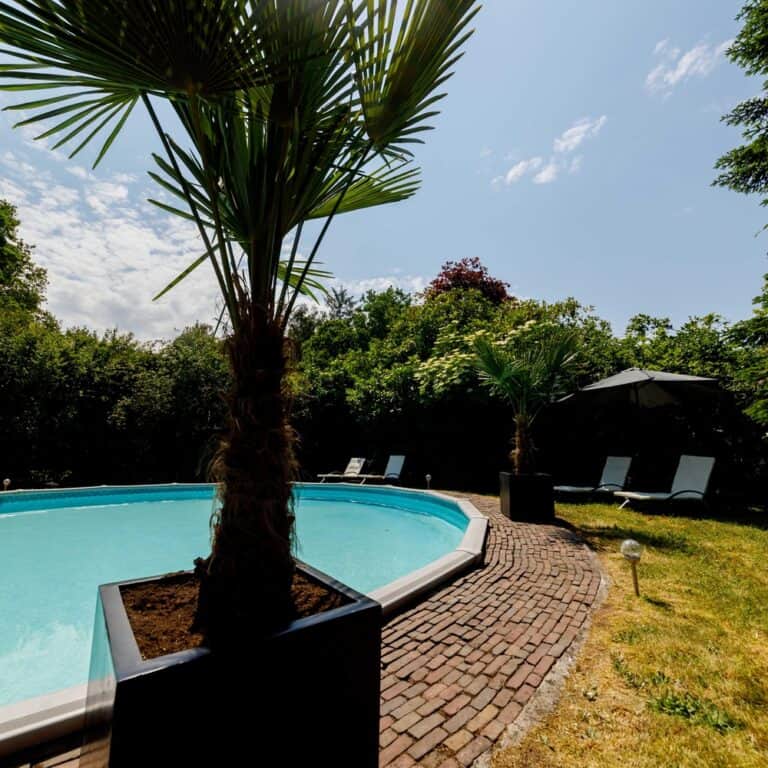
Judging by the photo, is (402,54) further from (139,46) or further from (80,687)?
(80,687)

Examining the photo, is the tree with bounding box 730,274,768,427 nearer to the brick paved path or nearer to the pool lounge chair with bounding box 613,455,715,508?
the pool lounge chair with bounding box 613,455,715,508

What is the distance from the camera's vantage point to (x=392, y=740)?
1976 mm

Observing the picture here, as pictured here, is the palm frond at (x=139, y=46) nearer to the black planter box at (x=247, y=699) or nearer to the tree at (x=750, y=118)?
the black planter box at (x=247, y=699)

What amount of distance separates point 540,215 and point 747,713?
12.5 m

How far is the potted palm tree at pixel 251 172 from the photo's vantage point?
4.27 ft

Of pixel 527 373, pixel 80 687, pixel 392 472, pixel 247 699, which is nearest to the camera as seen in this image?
pixel 247 699

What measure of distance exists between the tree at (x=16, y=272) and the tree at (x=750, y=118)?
25.8 m

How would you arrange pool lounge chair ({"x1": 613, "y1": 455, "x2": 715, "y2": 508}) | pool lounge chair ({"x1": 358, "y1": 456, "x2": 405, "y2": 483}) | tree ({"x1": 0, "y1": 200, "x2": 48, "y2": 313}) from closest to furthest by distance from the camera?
pool lounge chair ({"x1": 613, "y1": 455, "x2": 715, "y2": 508}) → pool lounge chair ({"x1": 358, "y1": 456, "x2": 405, "y2": 483}) → tree ({"x1": 0, "y1": 200, "x2": 48, "y2": 313})

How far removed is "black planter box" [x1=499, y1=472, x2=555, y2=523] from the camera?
6.77 m

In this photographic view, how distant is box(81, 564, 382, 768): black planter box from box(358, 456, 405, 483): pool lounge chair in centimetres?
1057

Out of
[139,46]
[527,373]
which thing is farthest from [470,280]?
[139,46]

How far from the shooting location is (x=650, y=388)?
8523 millimetres

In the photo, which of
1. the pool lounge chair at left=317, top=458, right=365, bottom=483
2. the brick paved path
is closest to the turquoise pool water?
the pool lounge chair at left=317, top=458, right=365, bottom=483

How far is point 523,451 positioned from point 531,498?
821 mm
